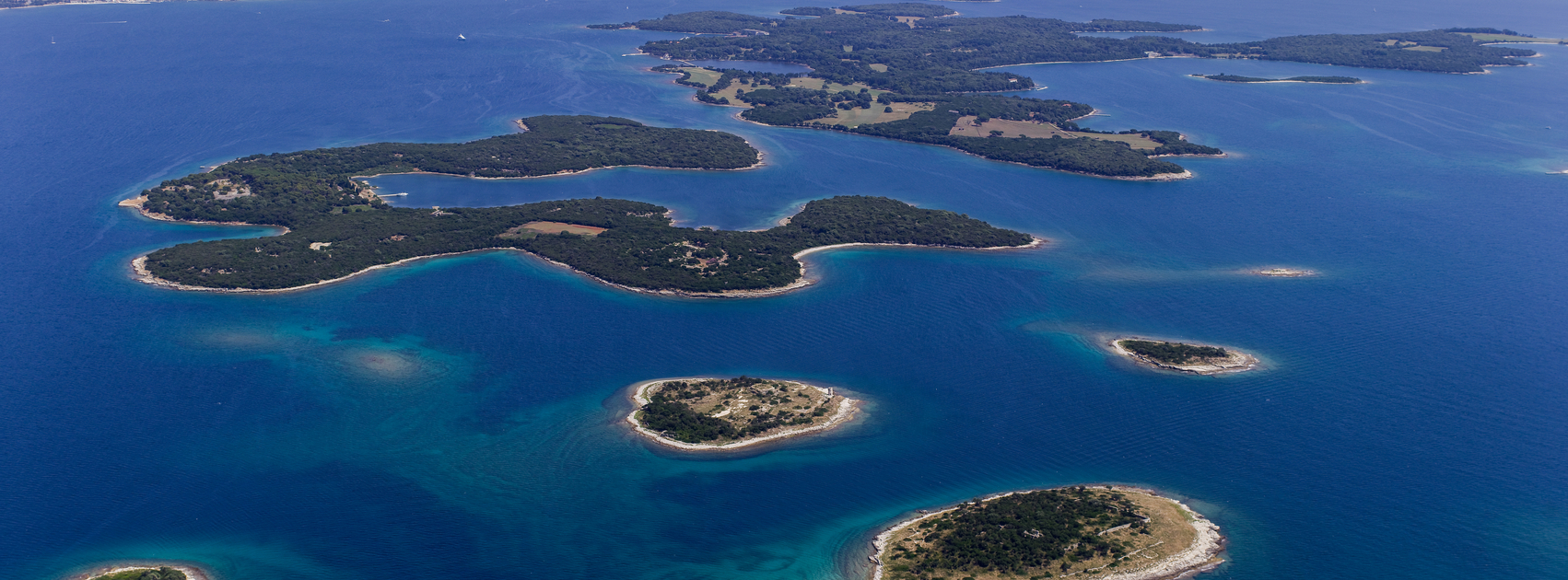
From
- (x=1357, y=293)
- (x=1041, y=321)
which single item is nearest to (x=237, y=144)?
(x=1041, y=321)

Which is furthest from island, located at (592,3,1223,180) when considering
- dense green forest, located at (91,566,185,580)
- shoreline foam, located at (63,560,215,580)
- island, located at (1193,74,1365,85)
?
dense green forest, located at (91,566,185,580)

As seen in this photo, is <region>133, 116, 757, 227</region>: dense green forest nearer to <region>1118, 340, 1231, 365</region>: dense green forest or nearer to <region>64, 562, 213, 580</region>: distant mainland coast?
<region>64, 562, 213, 580</region>: distant mainland coast

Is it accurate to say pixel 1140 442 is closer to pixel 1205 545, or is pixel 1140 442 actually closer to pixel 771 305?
pixel 1205 545

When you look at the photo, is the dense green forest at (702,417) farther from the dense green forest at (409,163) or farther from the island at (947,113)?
the island at (947,113)

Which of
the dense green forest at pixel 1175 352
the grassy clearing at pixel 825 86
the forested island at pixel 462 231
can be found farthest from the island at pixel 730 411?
the grassy clearing at pixel 825 86

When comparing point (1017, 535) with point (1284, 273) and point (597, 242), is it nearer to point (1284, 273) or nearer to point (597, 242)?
point (1284, 273)
